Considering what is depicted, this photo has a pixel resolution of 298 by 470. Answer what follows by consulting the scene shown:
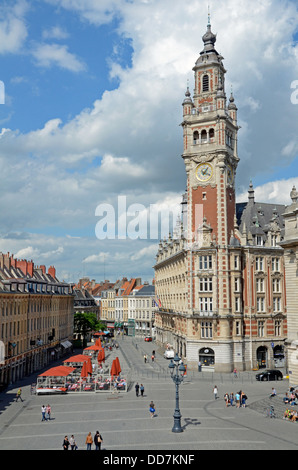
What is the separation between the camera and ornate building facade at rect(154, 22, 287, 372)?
219 ft

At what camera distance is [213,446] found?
28875 millimetres

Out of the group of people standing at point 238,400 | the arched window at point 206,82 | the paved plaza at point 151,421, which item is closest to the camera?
the paved plaza at point 151,421

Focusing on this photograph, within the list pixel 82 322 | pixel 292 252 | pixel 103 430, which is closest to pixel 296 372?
pixel 292 252

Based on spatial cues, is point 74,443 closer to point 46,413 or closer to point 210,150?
point 46,413

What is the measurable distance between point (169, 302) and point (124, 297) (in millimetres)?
58803

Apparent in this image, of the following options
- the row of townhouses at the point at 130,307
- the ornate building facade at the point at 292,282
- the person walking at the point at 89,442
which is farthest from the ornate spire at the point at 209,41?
the row of townhouses at the point at 130,307

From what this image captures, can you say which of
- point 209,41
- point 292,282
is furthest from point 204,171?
point 292,282

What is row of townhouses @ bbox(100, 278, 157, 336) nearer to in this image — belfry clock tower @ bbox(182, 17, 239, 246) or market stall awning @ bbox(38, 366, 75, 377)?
belfry clock tower @ bbox(182, 17, 239, 246)

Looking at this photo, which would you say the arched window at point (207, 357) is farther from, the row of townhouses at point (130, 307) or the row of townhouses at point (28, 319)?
the row of townhouses at point (130, 307)

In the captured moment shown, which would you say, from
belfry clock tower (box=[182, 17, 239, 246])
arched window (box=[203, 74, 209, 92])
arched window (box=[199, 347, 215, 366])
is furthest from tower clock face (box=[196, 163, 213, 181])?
arched window (box=[199, 347, 215, 366])

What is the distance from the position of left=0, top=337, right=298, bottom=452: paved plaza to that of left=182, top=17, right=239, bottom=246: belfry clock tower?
81.9 feet

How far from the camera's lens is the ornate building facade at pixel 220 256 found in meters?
66.8

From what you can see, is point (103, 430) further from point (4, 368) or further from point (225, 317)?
point (225, 317)

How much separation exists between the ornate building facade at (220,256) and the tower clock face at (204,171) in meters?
0.15
